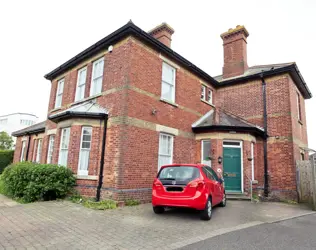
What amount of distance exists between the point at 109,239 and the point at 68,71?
10954 millimetres

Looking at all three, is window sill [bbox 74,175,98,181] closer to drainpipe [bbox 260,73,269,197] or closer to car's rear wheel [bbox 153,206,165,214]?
car's rear wheel [bbox 153,206,165,214]

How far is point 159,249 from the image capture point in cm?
409

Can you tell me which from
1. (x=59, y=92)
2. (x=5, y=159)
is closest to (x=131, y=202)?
(x=59, y=92)

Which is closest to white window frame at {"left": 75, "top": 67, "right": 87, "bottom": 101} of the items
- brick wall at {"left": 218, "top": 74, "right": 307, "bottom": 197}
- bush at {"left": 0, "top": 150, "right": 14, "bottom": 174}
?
brick wall at {"left": 218, "top": 74, "right": 307, "bottom": 197}

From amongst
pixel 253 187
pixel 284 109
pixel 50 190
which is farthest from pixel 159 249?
pixel 284 109

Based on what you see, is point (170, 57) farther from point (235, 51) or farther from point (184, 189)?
point (184, 189)

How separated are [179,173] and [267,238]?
107 inches

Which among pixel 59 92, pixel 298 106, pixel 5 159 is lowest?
pixel 5 159

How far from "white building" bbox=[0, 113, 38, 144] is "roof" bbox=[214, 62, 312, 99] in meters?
65.1

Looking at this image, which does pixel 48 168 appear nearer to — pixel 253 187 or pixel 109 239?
pixel 109 239

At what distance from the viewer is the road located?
14.3 feet

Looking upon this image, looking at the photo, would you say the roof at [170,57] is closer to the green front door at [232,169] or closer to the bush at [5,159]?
the green front door at [232,169]

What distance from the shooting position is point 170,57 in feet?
36.2

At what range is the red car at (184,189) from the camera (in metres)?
6.07
